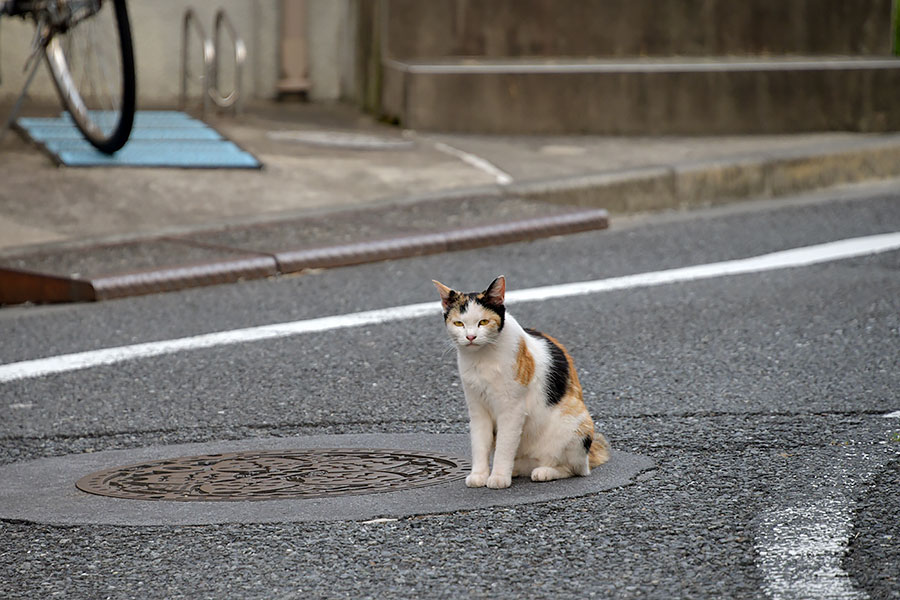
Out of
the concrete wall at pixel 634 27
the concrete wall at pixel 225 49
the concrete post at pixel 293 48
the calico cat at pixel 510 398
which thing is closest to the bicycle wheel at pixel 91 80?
the concrete wall at pixel 225 49

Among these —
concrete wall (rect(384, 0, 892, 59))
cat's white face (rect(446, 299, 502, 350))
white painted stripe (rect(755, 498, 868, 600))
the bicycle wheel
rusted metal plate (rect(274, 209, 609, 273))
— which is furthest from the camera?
concrete wall (rect(384, 0, 892, 59))

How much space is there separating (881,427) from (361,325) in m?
2.59

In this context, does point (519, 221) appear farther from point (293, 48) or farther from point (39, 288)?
point (293, 48)

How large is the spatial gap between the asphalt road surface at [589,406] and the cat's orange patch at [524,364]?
1.25 feet

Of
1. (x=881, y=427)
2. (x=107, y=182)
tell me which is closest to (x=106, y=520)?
(x=881, y=427)

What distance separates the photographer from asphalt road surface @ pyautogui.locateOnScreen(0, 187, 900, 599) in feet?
11.2

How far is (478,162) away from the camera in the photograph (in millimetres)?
9953

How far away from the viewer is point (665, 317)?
6344 mm

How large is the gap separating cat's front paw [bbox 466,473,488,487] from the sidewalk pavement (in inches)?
135

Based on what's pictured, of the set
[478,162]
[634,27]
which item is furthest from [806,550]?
[634,27]

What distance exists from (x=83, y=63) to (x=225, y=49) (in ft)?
8.24

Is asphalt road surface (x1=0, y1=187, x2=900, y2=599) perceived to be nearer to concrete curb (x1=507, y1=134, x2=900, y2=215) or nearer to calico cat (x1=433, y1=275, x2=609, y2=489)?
calico cat (x1=433, y1=275, x2=609, y2=489)

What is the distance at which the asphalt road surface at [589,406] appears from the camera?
11.2 ft

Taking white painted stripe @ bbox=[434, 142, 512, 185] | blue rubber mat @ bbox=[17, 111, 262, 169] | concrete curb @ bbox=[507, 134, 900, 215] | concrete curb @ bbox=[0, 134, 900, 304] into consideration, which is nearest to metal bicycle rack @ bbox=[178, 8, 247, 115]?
blue rubber mat @ bbox=[17, 111, 262, 169]
